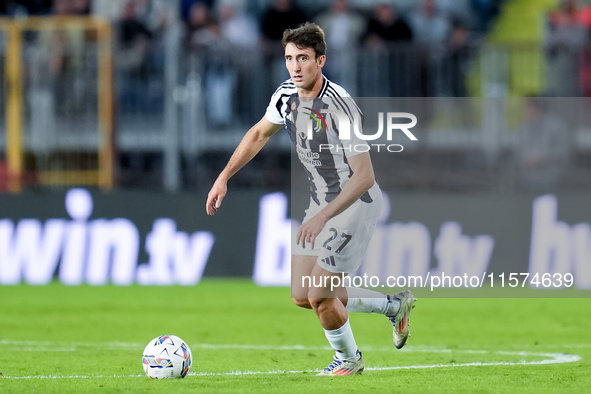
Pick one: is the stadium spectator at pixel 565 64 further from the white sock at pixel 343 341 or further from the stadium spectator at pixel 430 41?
the white sock at pixel 343 341

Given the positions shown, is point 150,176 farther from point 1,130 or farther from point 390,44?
point 390,44

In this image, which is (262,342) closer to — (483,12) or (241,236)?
(241,236)

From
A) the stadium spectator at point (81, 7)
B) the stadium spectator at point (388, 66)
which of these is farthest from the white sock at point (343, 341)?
the stadium spectator at point (81, 7)

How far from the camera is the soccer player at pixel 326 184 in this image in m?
6.94

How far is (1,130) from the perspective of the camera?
50.5 ft

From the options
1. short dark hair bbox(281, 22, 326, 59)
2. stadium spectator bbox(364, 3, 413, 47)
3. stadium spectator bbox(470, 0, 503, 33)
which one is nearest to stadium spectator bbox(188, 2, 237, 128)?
stadium spectator bbox(364, 3, 413, 47)

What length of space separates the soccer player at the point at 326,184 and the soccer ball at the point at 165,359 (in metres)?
0.82

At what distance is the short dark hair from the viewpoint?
6.93 metres

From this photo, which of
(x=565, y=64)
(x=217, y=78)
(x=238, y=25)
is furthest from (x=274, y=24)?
(x=565, y=64)

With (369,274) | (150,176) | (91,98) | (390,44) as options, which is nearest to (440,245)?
(369,274)

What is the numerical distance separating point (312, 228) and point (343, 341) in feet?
3.26

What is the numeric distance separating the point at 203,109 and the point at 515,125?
4.16 m

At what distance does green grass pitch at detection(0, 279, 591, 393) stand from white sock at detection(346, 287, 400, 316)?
424 mm

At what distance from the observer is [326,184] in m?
7.30
